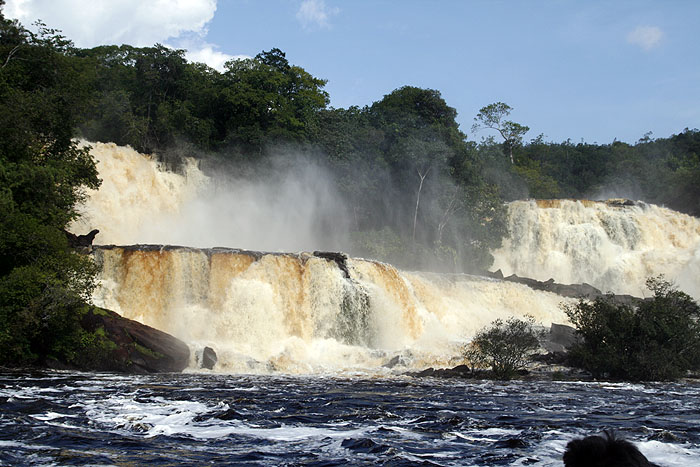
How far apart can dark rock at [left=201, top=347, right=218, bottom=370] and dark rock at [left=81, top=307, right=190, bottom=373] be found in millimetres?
580

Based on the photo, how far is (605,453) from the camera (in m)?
3.56

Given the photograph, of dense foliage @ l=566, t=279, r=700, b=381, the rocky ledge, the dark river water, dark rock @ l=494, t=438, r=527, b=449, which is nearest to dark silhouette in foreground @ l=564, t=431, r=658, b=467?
the dark river water

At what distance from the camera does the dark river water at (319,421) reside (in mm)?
8820

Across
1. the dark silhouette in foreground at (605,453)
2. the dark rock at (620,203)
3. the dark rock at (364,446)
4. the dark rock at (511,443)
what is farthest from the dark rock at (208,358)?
the dark rock at (620,203)

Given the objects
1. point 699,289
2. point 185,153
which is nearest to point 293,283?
point 185,153

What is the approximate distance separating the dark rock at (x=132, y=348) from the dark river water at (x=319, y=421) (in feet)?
4.41

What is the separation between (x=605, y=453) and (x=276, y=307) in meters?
21.8

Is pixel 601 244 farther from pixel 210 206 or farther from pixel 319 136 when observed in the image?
pixel 210 206

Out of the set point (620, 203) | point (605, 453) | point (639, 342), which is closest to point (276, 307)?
point (639, 342)

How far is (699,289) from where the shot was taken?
40812 mm

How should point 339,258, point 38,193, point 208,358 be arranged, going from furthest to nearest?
point 339,258 → point 38,193 → point 208,358

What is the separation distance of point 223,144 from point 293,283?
818 inches

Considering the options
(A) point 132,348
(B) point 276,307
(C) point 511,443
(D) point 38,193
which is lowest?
(C) point 511,443

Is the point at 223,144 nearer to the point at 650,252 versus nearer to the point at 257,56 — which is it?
the point at 257,56
